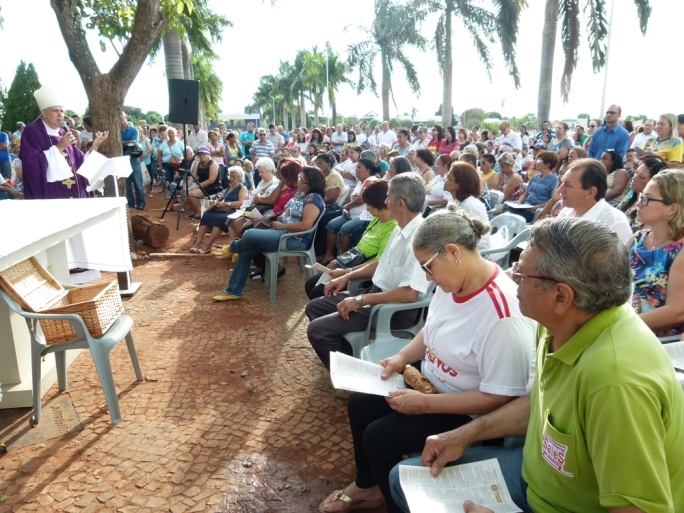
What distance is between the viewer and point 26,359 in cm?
318

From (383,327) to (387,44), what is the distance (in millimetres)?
21275

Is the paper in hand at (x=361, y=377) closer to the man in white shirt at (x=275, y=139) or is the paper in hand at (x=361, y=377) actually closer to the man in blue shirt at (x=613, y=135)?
the man in blue shirt at (x=613, y=135)

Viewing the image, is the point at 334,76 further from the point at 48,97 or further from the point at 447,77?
the point at 48,97

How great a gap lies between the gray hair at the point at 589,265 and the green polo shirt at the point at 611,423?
5 centimetres

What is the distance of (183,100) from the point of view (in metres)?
8.47

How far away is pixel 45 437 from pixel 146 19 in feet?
15.1

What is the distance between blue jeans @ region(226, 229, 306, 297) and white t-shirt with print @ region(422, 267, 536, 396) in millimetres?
3082

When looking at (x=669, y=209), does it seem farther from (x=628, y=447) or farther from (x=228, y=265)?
(x=228, y=265)

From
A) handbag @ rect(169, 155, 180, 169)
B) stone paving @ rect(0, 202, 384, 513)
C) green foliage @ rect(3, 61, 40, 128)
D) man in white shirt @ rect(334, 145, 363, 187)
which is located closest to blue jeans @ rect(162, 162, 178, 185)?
handbag @ rect(169, 155, 180, 169)

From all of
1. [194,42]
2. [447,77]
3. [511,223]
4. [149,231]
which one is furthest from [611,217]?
[447,77]

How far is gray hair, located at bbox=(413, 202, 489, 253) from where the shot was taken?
1.96 m

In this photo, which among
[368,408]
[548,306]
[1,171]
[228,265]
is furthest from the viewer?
[1,171]

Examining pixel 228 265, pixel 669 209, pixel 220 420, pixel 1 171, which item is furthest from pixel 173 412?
pixel 1 171

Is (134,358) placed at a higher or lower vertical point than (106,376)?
lower
